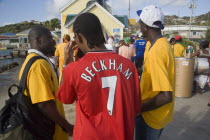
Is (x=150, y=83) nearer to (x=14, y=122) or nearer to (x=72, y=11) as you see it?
(x=14, y=122)

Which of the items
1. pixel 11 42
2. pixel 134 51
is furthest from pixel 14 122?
pixel 11 42

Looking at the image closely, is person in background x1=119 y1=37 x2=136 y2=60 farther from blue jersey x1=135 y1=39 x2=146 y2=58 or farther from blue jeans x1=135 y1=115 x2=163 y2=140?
blue jeans x1=135 y1=115 x2=163 y2=140

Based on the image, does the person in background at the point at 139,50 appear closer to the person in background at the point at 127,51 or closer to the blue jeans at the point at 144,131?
the person in background at the point at 127,51

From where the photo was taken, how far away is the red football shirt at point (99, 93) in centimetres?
130

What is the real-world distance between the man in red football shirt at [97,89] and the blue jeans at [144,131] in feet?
1.90

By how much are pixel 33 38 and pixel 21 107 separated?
2.66ft

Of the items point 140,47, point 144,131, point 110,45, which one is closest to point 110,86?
point 144,131

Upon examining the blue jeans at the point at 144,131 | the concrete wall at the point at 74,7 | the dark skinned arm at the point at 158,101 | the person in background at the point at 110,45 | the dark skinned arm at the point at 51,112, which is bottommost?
the blue jeans at the point at 144,131

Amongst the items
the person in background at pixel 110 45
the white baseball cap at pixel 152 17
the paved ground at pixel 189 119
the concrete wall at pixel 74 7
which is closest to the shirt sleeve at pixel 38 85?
the white baseball cap at pixel 152 17

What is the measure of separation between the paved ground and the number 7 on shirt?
2.85m

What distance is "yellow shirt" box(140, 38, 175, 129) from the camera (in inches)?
65.6

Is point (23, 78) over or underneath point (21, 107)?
over

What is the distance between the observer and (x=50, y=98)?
1.85m

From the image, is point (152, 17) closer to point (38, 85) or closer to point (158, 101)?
point (158, 101)
